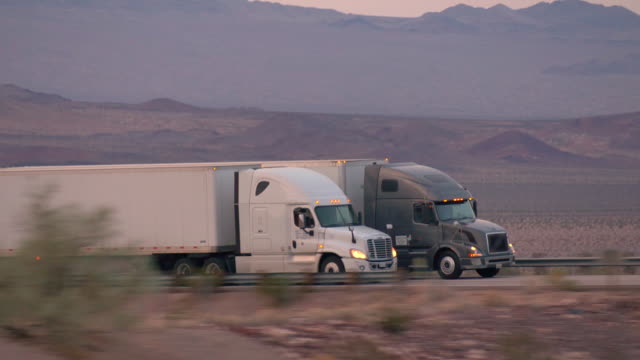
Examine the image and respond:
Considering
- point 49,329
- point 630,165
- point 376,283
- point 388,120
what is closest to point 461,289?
point 376,283

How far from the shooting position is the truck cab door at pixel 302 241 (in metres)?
23.4

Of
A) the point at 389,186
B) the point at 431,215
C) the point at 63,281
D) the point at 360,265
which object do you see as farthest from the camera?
the point at 389,186

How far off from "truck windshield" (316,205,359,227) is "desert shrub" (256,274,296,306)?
212 inches

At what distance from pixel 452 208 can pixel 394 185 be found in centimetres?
194

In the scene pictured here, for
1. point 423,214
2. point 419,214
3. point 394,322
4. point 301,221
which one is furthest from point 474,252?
point 394,322

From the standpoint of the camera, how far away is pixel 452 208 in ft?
86.6

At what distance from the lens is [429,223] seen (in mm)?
25938

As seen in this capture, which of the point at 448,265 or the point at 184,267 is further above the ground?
the point at 184,267

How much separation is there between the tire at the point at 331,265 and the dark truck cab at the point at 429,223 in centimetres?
313

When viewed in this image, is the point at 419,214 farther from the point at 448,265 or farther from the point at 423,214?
the point at 448,265

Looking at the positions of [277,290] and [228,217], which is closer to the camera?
[277,290]

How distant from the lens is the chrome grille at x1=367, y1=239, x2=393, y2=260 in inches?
922

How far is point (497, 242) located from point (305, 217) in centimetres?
645

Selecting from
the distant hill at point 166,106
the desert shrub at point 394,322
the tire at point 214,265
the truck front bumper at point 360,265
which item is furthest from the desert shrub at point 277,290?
the distant hill at point 166,106
